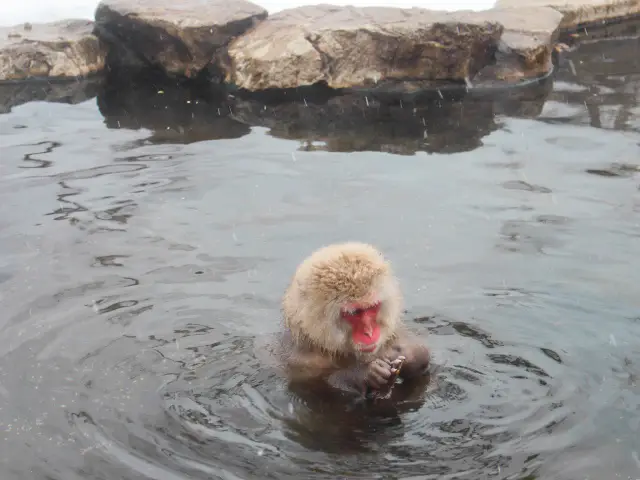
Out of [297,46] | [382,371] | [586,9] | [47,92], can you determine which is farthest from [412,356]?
[586,9]

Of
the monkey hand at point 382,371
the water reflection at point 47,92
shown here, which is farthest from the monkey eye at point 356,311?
the water reflection at point 47,92

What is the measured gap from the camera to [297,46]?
8.80 meters

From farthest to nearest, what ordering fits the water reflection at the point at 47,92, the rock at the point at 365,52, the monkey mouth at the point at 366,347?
the water reflection at the point at 47,92
the rock at the point at 365,52
the monkey mouth at the point at 366,347

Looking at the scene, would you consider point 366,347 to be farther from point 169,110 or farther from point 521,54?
point 521,54

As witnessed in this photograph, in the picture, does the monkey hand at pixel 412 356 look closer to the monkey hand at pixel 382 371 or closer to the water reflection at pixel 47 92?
the monkey hand at pixel 382 371

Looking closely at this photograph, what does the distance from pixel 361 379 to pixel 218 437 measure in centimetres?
65

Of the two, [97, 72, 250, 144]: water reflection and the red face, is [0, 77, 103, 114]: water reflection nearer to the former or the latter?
[97, 72, 250, 144]: water reflection

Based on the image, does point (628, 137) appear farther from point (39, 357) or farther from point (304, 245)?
point (39, 357)

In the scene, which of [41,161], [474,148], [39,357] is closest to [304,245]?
[39,357]

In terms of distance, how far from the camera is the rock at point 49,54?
970cm

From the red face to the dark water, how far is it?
1.50ft

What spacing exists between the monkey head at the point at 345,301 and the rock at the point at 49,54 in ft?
23.9

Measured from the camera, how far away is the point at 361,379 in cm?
355

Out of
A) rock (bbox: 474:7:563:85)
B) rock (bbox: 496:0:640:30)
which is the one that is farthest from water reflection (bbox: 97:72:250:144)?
rock (bbox: 496:0:640:30)
